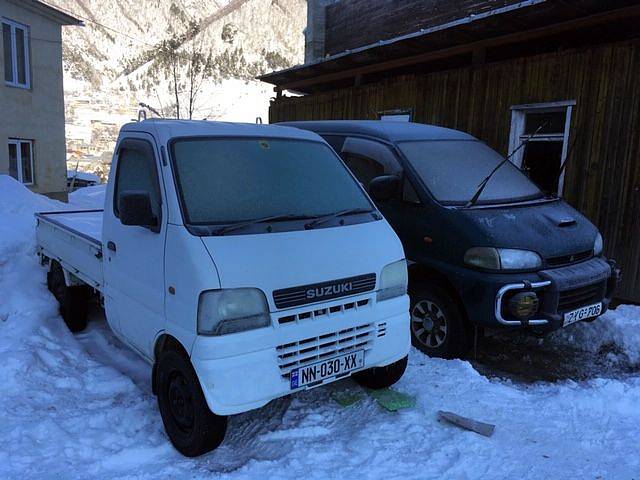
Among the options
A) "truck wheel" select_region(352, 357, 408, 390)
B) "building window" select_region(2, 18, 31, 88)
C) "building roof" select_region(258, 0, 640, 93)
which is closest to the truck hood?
"truck wheel" select_region(352, 357, 408, 390)

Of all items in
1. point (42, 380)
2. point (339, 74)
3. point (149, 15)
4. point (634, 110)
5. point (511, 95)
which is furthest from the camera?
point (149, 15)

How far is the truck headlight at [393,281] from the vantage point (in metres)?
3.56

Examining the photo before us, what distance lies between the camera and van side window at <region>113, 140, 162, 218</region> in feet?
11.5

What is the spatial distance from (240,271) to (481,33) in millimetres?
6740

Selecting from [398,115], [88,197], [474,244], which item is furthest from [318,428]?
[88,197]

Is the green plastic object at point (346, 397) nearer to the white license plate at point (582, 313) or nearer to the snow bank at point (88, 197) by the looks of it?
the white license plate at point (582, 313)

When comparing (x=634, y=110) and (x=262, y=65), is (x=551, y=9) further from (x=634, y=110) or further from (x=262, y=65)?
(x=262, y=65)

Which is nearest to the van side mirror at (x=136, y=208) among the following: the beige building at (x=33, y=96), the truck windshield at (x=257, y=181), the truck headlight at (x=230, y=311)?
the truck windshield at (x=257, y=181)

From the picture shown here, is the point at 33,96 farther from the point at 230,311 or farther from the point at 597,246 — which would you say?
the point at 597,246

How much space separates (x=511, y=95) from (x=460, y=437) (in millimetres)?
5949

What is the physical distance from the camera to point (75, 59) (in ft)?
193

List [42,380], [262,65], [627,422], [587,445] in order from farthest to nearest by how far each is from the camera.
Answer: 1. [262,65]
2. [42,380]
3. [627,422]
4. [587,445]

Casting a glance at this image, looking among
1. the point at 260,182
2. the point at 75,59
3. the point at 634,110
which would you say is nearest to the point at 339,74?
the point at 634,110

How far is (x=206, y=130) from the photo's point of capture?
149 inches
